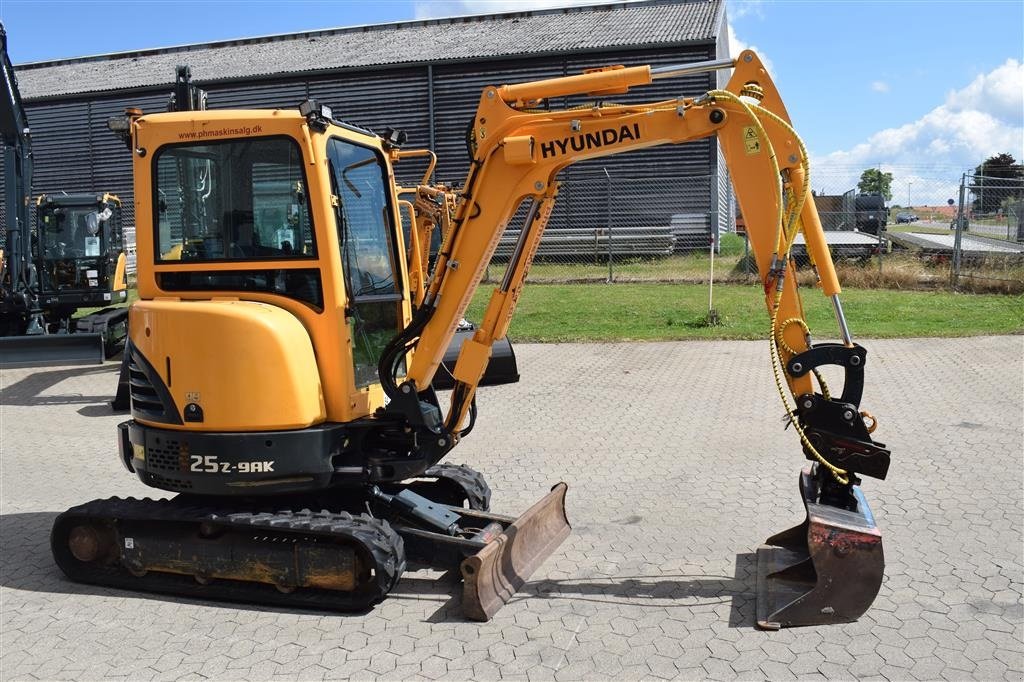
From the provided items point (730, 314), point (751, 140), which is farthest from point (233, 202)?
point (730, 314)

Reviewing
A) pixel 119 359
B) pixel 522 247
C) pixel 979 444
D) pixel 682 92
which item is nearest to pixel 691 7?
pixel 682 92

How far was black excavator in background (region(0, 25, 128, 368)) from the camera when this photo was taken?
13.2 meters

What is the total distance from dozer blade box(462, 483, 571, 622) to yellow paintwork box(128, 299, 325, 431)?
131 centimetres

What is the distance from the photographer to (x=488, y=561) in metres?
4.99

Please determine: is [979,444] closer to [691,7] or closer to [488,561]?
[488,561]

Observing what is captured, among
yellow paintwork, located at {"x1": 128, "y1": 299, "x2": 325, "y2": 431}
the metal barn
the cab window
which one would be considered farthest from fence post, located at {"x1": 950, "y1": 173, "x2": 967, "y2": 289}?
yellow paintwork, located at {"x1": 128, "y1": 299, "x2": 325, "y2": 431}

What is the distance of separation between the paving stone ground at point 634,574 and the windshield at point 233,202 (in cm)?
211

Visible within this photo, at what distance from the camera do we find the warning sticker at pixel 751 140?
4910 millimetres

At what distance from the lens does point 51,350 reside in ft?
43.3

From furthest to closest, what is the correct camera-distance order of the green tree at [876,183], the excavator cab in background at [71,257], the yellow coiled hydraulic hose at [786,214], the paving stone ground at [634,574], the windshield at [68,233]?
the green tree at [876,183]
the windshield at [68,233]
the excavator cab in background at [71,257]
the yellow coiled hydraulic hose at [786,214]
the paving stone ground at [634,574]

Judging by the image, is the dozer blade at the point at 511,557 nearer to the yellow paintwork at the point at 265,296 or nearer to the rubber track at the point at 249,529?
the rubber track at the point at 249,529

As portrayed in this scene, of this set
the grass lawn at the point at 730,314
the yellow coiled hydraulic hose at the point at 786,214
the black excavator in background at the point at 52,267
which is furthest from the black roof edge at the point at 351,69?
the yellow coiled hydraulic hose at the point at 786,214

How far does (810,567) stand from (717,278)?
52.5 ft

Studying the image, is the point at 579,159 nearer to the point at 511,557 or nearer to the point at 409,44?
the point at 511,557
